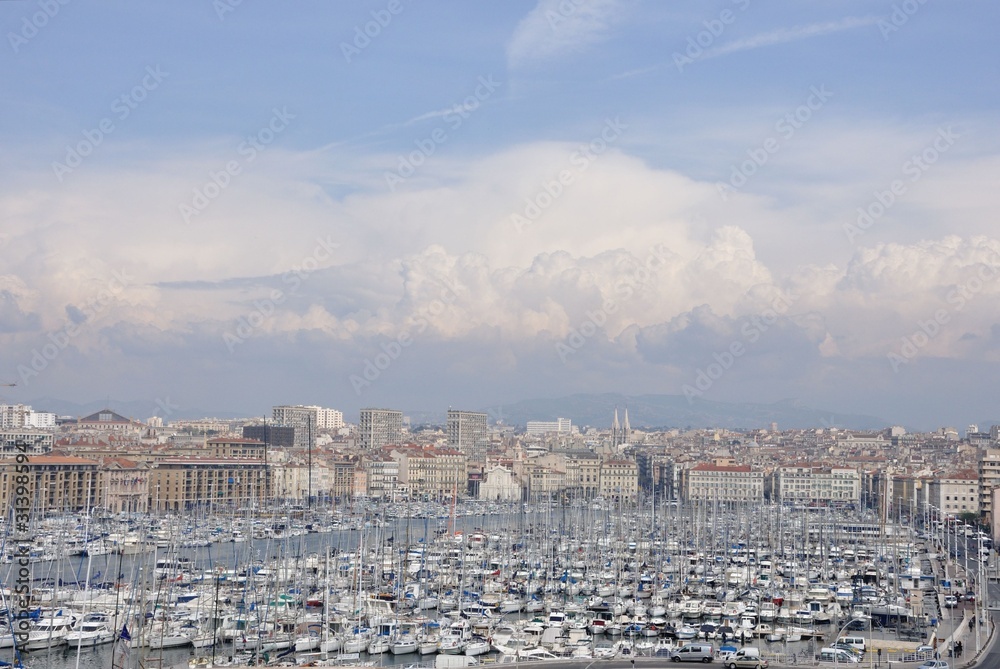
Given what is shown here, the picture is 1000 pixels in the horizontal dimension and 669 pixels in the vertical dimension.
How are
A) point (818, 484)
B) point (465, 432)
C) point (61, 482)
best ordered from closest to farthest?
point (61, 482) < point (818, 484) < point (465, 432)

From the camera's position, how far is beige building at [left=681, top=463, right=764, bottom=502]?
75125 mm

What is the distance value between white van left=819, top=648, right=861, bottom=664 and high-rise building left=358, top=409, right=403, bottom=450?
88.8 metres

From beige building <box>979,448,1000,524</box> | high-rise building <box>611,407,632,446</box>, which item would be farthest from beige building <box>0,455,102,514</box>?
high-rise building <box>611,407,632,446</box>

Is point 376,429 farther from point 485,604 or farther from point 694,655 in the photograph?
point 694,655

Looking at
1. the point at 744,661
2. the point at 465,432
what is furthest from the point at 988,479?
the point at 465,432

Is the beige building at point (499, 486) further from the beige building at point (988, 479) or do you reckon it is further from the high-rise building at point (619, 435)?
the high-rise building at point (619, 435)

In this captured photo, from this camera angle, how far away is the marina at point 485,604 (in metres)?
19.7

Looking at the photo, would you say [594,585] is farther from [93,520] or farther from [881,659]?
[93,520]

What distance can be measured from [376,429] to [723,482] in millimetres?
40815

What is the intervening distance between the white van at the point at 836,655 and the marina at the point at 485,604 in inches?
10.5

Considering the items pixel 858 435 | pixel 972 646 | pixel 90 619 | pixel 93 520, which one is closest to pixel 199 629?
pixel 90 619

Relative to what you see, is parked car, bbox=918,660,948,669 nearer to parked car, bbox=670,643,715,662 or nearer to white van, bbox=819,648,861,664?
white van, bbox=819,648,861,664

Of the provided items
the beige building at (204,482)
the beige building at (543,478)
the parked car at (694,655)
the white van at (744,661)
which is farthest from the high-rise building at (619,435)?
the parked car at (694,655)

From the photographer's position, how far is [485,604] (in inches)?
986
